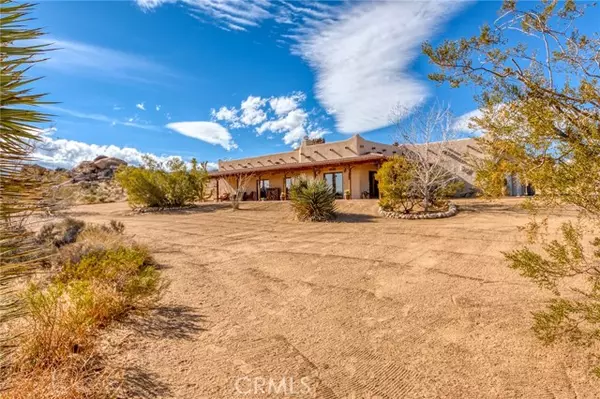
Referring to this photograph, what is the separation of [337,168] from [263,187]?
27.7 feet

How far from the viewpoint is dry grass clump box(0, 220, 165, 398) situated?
9.10 ft

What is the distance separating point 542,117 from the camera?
2828mm

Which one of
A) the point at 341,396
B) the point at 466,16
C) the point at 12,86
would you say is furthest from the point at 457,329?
the point at 466,16

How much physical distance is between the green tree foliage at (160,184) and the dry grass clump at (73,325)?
1791 centimetres

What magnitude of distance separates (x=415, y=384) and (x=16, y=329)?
4.29 m

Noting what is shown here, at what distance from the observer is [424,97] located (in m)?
18.4

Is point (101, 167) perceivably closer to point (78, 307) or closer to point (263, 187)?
point (263, 187)

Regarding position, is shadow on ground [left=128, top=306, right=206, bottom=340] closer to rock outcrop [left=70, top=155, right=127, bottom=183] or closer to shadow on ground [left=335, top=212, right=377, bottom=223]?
shadow on ground [left=335, top=212, right=377, bottom=223]

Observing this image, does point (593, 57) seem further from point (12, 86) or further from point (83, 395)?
point (83, 395)

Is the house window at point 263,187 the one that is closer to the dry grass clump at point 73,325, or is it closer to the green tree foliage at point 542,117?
the dry grass clump at point 73,325

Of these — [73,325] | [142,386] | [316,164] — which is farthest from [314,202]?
[142,386]

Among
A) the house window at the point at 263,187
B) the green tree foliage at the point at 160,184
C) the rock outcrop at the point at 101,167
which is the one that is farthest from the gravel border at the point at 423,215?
the rock outcrop at the point at 101,167

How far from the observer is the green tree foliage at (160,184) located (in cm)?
2267

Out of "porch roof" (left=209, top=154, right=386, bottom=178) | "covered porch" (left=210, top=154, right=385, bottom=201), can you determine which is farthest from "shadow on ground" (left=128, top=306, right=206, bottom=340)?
→ "porch roof" (left=209, top=154, right=386, bottom=178)
